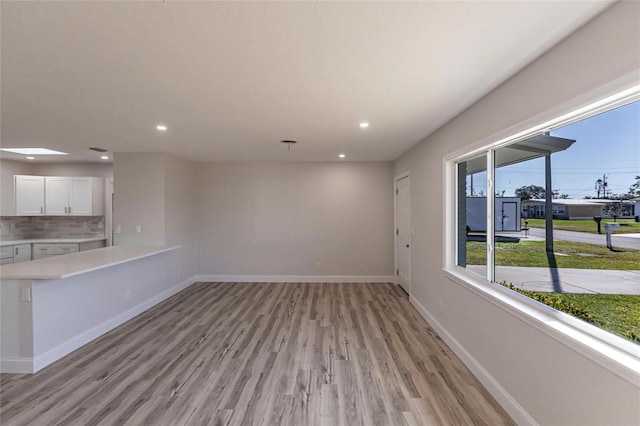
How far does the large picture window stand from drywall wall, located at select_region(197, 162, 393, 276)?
3.02 meters

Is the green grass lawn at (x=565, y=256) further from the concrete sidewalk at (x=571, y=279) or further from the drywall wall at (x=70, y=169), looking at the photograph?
the drywall wall at (x=70, y=169)

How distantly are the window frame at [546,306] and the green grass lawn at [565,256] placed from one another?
14 cm

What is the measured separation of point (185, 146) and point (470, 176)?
12.9ft

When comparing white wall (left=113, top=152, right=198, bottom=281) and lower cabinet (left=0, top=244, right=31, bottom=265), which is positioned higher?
white wall (left=113, top=152, right=198, bottom=281)

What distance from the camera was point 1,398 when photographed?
2.21 metres

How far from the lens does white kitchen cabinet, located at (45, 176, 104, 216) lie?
553cm

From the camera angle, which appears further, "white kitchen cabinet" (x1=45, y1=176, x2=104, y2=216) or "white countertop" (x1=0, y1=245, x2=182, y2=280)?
"white kitchen cabinet" (x1=45, y1=176, x2=104, y2=216)

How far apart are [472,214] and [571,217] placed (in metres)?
1.06

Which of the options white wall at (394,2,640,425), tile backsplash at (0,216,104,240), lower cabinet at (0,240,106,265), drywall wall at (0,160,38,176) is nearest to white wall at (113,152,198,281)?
lower cabinet at (0,240,106,265)

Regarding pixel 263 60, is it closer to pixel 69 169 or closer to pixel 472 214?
pixel 472 214

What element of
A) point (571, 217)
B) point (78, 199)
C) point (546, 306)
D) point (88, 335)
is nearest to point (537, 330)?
point (546, 306)

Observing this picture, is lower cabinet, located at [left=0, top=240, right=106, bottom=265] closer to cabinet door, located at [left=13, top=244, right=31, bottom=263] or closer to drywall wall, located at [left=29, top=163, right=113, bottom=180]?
cabinet door, located at [left=13, top=244, right=31, bottom=263]

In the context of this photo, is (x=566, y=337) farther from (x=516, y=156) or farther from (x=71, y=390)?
(x=71, y=390)

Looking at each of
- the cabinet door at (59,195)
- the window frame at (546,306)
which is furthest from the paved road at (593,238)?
the cabinet door at (59,195)
